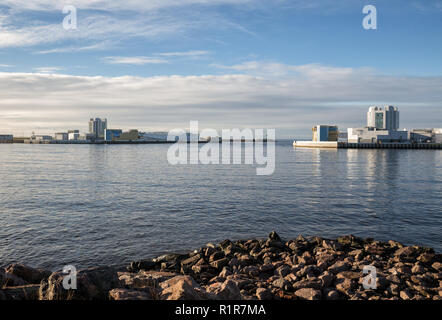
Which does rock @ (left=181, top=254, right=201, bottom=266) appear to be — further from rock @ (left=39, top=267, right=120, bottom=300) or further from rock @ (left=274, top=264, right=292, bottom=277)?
rock @ (left=39, top=267, right=120, bottom=300)

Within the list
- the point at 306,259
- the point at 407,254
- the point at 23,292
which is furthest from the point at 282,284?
the point at 23,292

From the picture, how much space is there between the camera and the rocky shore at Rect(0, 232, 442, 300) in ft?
29.4

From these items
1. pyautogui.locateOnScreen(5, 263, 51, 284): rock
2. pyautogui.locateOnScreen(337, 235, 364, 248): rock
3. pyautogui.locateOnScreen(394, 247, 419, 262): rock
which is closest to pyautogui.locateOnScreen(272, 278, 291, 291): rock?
pyautogui.locateOnScreen(394, 247, 419, 262): rock

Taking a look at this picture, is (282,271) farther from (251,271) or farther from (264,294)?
(264,294)

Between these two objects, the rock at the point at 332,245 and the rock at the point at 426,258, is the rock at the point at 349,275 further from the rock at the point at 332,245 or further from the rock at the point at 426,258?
the rock at the point at 426,258

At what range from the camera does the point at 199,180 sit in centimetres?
4756

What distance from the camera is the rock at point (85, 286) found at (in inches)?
333

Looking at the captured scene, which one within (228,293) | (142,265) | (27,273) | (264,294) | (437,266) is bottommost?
(142,265)

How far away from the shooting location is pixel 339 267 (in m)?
13.7

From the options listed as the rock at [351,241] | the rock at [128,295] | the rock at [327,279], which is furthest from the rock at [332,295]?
the rock at [351,241]

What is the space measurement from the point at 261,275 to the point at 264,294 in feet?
9.53

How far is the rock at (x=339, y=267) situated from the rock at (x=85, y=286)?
8.81 metres
